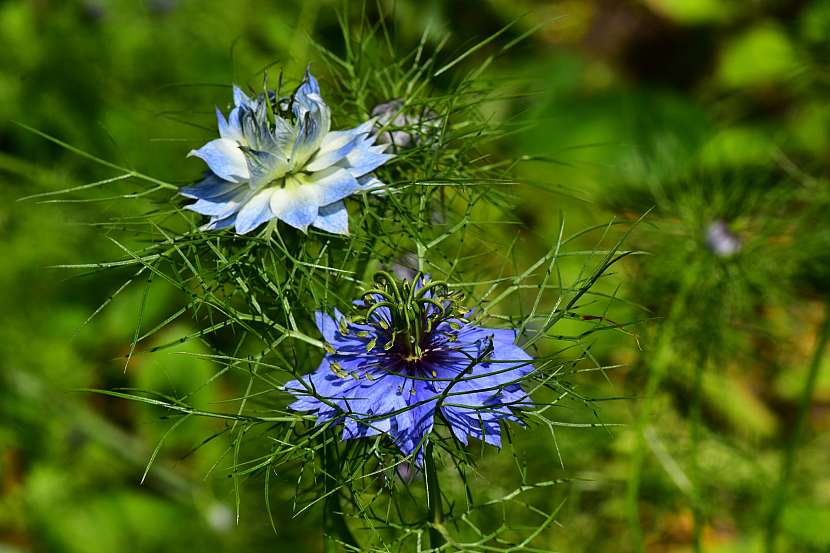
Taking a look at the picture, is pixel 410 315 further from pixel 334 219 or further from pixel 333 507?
pixel 333 507

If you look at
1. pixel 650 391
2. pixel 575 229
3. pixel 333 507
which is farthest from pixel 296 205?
pixel 575 229

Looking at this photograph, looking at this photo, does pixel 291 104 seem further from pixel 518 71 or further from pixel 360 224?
pixel 518 71

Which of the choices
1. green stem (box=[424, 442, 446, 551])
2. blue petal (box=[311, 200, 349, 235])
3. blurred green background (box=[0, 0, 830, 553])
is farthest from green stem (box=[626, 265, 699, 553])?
blue petal (box=[311, 200, 349, 235])

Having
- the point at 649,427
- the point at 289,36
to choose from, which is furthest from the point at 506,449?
the point at 289,36

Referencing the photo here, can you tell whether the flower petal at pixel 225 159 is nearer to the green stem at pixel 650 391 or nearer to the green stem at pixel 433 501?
the green stem at pixel 433 501

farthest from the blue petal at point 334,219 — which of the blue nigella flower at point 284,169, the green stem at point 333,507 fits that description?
the green stem at point 333,507
